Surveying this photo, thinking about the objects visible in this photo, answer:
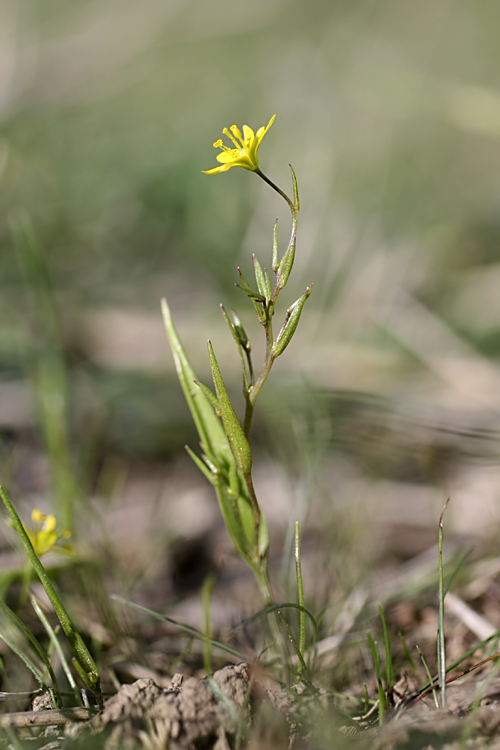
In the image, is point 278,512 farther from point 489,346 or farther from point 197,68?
point 197,68

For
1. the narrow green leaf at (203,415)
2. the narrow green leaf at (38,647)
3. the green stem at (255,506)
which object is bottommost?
the narrow green leaf at (38,647)

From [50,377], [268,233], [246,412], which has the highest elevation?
[268,233]

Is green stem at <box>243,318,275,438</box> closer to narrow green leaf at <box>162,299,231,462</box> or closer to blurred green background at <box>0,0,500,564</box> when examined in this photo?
narrow green leaf at <box>162,299,231,462</box>

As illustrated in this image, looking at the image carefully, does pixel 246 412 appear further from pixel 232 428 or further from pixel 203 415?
pixel 203 415

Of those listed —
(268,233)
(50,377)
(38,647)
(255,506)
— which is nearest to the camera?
(38,647)

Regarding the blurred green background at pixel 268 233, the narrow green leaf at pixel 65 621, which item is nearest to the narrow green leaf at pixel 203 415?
the narrow green leaf at pixel 65 621

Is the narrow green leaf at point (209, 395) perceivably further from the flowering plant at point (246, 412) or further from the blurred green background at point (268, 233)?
the blurred green background at point (268, 233)

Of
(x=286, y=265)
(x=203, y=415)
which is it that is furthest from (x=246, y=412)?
(x=286, y=265)

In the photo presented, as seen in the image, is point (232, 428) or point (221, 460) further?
point (221, 460)
